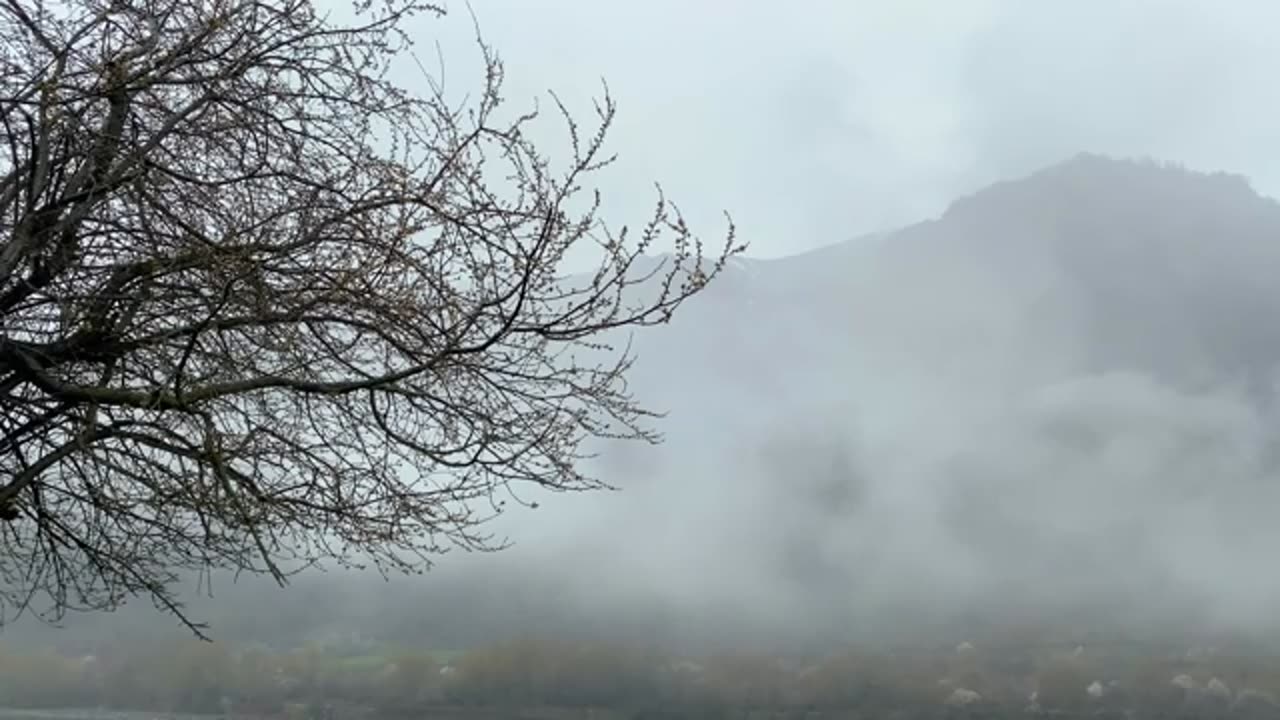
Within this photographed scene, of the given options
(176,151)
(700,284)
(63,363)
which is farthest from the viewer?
(176,151)

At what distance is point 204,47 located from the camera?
917 cm

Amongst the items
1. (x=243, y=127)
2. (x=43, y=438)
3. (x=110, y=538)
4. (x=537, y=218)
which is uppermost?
(x=243, y=127)

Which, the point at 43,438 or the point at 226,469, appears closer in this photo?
the point at 226,469

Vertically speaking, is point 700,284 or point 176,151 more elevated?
point 176,151

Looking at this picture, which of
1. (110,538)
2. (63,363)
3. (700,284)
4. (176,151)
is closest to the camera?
(700,284)

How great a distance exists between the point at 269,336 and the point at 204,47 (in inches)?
88.4

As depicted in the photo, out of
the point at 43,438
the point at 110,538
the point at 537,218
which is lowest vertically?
the point at 110,538

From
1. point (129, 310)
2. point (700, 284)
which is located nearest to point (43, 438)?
point (129, 310)

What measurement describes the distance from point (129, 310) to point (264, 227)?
3.70 feet

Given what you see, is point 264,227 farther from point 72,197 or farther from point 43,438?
point 43,438

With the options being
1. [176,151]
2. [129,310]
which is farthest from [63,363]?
[176,151]

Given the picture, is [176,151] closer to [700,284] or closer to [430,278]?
[430,278]

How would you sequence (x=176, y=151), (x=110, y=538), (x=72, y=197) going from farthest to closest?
(x=110, y=538) < (x=176, y=151) < (x=72, y=197)

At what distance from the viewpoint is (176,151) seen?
977 cm
